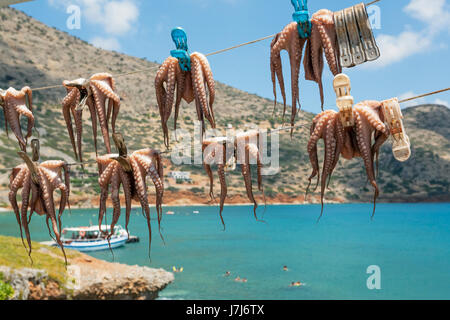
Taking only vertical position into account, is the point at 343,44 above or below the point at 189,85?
above

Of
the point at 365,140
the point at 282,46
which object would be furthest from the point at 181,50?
the point at 365,140

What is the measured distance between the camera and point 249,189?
270 centimetres

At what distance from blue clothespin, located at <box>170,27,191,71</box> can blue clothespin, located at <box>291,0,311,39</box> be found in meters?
0.72

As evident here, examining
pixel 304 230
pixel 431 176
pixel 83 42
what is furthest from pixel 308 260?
pixel 83 42

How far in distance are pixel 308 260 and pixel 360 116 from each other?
1811 inches

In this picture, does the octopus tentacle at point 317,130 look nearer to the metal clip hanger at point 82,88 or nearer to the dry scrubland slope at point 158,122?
the metal clip hanger at point 82,88

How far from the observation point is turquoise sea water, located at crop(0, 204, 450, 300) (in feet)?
111

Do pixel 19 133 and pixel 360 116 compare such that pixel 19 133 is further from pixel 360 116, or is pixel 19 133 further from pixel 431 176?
pixel 431 176

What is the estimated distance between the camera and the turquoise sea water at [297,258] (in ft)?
111

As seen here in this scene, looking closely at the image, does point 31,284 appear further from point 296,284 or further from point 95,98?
point 296,284

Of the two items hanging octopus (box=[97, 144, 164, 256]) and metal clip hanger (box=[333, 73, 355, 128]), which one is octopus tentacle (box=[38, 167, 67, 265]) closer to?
hanging octopus (box=[97, 144, 164, 256])

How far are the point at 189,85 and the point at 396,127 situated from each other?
1.31 meters

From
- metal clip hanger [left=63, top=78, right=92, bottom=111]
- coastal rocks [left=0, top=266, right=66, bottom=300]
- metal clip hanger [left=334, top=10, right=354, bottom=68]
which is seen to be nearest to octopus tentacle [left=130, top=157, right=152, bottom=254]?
metal clip hanger [left=63, top=78, right=92, bottom=111]

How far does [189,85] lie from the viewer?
9.75ft
